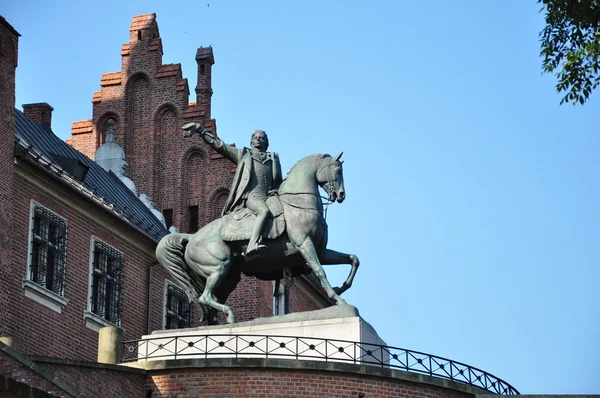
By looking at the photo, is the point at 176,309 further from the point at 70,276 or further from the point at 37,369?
the point at 37,369

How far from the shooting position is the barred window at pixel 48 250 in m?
35.4

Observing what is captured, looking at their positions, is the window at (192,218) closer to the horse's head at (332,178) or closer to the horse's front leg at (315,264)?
the horse's head at (332,178)

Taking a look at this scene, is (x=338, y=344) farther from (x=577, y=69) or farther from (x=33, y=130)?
(x=33, y=130)

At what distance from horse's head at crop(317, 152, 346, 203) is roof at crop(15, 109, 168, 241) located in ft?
24.4

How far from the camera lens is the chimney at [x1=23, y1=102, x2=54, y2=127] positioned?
1725 inches

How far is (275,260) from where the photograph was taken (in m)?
31.0

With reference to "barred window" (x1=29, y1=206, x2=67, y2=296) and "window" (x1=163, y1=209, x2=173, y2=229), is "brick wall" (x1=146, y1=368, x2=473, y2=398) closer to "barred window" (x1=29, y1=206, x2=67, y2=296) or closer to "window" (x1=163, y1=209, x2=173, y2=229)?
"barred window" (x1=29, y1=206, x2=67, y2=296)

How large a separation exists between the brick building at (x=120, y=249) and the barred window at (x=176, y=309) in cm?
4

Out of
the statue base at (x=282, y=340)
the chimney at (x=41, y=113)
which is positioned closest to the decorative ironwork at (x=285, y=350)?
the statue base at (x=282, y=340)

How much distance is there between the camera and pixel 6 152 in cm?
3428

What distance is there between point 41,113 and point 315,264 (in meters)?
15.8

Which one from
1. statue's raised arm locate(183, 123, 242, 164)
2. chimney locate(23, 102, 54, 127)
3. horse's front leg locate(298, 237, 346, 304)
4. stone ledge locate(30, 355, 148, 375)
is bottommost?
stone ledge locate(30, 355, 148, 375)

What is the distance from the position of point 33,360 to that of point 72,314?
1000cm

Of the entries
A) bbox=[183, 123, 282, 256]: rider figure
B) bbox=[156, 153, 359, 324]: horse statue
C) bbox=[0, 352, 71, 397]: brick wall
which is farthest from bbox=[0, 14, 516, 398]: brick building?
bbox=[183, 123, 282, 256]: rider figure
